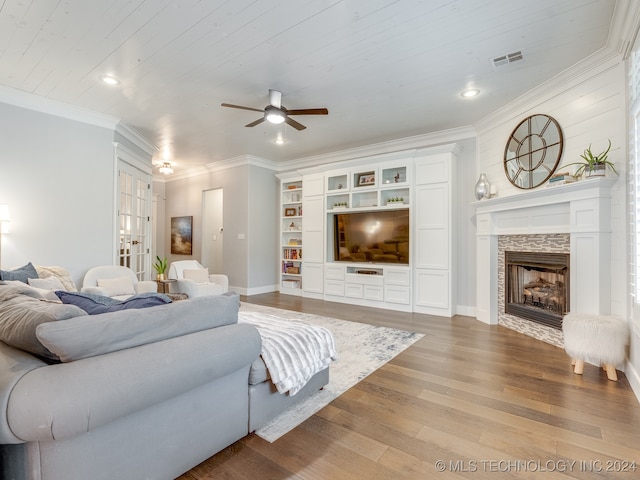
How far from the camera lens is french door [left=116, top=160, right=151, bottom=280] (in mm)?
5070

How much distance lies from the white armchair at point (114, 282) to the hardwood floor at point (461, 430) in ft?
10.5

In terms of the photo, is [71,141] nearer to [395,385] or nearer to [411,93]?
[411,93]

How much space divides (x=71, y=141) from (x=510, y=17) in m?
5.07

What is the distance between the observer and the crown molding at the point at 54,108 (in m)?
3.71

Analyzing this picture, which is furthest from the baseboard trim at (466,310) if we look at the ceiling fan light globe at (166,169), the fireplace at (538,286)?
the ceiling fan light globe at (166,169)

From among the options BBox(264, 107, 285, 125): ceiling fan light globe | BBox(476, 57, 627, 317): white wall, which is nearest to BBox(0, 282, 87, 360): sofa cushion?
BBox(264, 107, 285, 125): ceiling fan light globe

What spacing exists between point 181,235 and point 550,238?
297 inches

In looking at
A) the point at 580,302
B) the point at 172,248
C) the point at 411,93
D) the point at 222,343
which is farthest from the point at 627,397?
the point at 172,248

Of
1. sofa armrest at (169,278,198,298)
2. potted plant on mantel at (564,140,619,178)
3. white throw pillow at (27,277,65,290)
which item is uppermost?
potted plant on mantel at (564,140,619,178)

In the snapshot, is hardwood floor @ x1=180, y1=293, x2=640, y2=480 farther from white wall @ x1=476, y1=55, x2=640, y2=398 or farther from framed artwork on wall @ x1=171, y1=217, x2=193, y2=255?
framed artwork on wall @ x1=171, y1=217, x2=193, y2=255

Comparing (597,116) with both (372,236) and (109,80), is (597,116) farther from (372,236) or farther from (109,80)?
(109,80)

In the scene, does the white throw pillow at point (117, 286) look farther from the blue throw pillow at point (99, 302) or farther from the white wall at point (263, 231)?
the blue throw pillow at point (99, 302)

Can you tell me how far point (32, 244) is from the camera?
12.8ft

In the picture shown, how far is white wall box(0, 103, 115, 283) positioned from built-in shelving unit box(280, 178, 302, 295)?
3224mm
